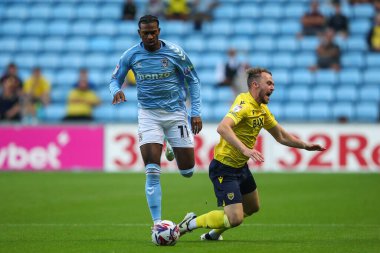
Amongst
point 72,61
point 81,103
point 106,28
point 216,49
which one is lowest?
point 81,103

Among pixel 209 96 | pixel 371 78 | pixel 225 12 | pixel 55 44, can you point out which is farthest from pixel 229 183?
pixel 55 44

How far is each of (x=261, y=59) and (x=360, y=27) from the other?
122 inches

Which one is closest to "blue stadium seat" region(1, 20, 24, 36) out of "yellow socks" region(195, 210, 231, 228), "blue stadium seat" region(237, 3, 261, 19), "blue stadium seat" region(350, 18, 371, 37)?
"blue stadium seat" region(237, 3, 261, 19)

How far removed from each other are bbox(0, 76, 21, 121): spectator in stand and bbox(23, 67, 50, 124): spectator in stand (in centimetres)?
27

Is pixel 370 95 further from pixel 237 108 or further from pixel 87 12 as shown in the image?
pixel 237 108

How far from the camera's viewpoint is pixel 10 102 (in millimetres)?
21031

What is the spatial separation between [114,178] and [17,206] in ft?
18.4

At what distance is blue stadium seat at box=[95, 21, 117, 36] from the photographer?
25688mm

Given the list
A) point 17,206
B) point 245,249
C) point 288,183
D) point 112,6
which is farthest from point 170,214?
point 112,6

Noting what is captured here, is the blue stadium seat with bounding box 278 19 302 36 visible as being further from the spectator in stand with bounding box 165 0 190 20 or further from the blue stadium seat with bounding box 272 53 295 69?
the spectator in stand with bounding box 165 0 190 20

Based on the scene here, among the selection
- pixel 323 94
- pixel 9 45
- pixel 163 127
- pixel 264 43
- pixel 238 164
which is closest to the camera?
pixel 238 164

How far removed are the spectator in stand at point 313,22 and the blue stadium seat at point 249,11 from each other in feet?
5.34

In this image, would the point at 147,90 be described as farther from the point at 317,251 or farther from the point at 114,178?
the point at 114,178

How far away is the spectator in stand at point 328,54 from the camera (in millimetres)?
23266
